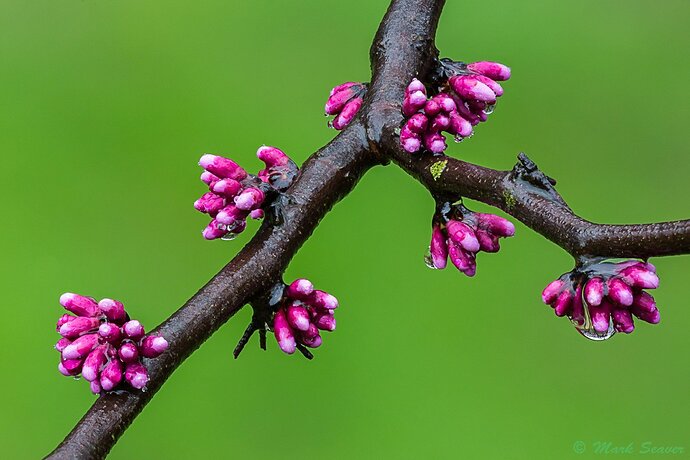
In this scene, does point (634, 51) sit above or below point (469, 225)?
above

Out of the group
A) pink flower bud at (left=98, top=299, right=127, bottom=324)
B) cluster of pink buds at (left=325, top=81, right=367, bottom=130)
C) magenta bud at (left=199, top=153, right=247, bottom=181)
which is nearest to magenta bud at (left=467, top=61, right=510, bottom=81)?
cluster of pink buds at (left=325, top=81, right=367, bottom=130)

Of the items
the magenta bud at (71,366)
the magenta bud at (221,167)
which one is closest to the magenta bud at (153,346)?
the magenta bud at (71,366)

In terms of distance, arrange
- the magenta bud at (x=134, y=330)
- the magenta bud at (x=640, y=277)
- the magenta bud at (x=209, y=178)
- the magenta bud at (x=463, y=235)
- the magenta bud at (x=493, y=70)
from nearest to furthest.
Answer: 1. the magenta bud at (x=640, y=277)
2. the magenta bud at (x=134, y=330)
3. the magenta bud at (x=463, y=235)
4. the magenta bud at (x=209, y=178)
5. the magenta bud at (x=493, y=70)

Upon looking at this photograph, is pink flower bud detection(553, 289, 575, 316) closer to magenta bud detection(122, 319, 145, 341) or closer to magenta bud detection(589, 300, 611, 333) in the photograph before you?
magenta bud detection(589, 300, 611, 333)

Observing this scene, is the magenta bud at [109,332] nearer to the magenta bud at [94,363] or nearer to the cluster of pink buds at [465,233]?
the magenta bud at [94,363]

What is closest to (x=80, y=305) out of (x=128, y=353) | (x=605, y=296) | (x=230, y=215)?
(x=128, y=353)

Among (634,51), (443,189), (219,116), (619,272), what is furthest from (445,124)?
(634,51)

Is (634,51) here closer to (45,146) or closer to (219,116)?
(219,116)
